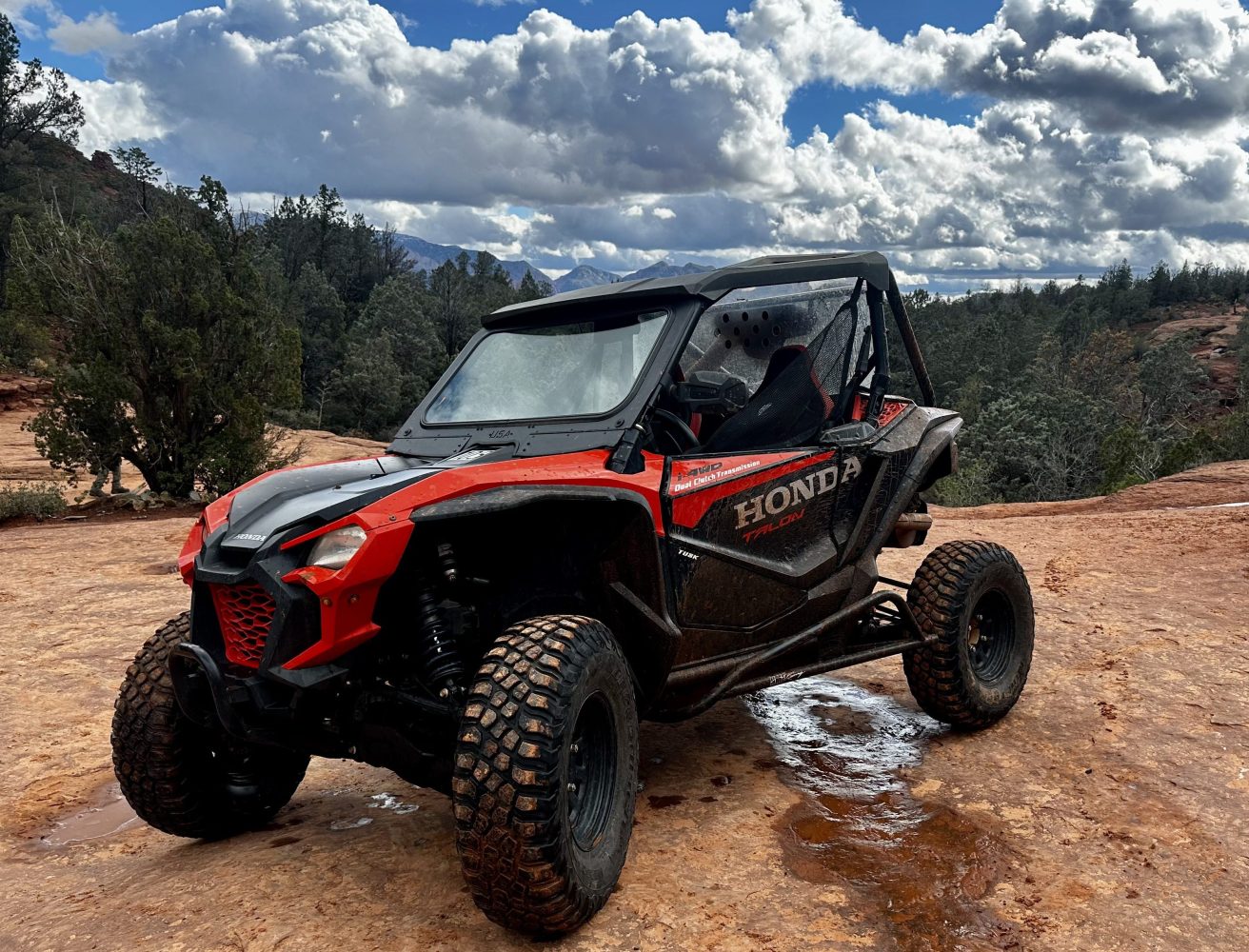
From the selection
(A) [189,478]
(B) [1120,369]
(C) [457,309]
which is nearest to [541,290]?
(C) [457,309]

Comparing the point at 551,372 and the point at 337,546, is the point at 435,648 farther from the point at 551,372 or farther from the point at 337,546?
the point at 551,372

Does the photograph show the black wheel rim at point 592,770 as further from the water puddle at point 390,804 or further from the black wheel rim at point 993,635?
the black wheel rim at point 993,635

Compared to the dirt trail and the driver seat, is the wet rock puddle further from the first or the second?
the driver seat

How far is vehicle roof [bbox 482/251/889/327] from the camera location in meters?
3.83

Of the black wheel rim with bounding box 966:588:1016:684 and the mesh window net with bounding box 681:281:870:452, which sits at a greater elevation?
the mesh window net with bounding box 681:281:870:452

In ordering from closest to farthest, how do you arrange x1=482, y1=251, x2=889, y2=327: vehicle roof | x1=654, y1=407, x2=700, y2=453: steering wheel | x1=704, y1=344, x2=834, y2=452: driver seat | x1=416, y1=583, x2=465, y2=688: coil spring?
x1=416, y1=583, x2=465, y2=688: coil spring, x1=654, y1=407, x2=700, y2=453: steering wheel, x1=482, y1=251, x2=889, y2=327: vehicle roof, x1=704, y1=344, x2=834, y2=452: driver seat

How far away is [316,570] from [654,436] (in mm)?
1430

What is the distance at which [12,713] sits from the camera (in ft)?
16.6

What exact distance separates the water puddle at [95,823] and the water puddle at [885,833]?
265 cm

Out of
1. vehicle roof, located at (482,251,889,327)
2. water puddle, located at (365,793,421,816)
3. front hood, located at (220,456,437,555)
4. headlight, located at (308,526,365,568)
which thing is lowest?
water puddle, located at (365,793,421,816)

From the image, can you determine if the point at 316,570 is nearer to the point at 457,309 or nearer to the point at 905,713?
the point at 905,713

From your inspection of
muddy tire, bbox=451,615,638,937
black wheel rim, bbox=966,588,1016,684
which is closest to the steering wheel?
muddy tire, bbox=451,615,638,937

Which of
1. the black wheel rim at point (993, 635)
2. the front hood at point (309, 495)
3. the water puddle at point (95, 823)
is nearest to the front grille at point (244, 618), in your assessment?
the front hood at point (309, 495)

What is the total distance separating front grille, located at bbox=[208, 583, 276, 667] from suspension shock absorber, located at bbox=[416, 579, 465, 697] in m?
0.43
